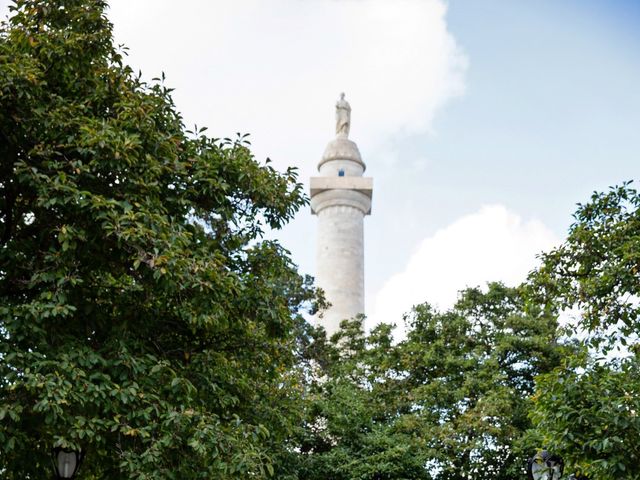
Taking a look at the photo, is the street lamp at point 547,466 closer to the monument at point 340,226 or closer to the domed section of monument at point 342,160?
the monument at point 340,226

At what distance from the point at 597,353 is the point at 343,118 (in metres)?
24.2

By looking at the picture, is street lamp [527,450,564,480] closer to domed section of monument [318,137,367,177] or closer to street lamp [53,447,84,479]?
street lamp [53,447,84,479]

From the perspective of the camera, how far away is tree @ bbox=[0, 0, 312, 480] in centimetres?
988

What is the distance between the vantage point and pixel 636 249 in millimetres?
12086

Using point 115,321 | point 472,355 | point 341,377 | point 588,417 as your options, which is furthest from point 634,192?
point 341,377

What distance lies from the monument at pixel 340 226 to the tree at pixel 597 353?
710 inches

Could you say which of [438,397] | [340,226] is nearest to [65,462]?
[438,397]

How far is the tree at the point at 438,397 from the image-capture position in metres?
22.4

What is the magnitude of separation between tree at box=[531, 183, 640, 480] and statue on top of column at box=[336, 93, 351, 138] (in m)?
23.0

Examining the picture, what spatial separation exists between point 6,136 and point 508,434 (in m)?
15.3

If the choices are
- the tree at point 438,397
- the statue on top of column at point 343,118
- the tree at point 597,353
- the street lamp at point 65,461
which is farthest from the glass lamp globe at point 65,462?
the statue on top of column at point 343,118

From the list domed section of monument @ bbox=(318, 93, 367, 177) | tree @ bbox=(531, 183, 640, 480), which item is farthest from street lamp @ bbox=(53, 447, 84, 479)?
domed section of monument @ bbox=(318, 93, 367, 177)

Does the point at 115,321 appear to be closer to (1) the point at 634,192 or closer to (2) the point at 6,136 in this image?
(2) the point at 6,136

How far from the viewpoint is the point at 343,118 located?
36.1 m
